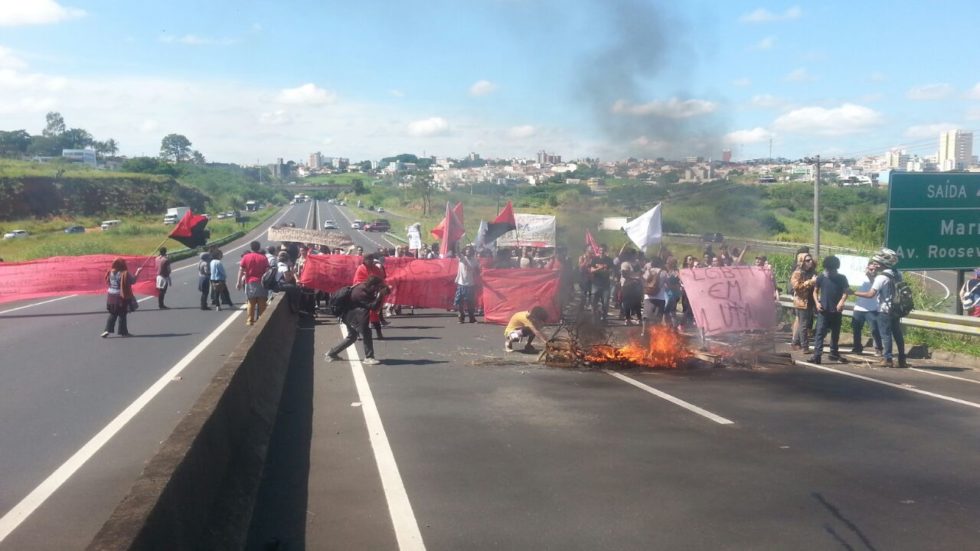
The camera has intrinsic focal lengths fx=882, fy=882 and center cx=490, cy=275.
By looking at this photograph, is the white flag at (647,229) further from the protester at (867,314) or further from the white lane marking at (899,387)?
the white lane marking at (899,387)

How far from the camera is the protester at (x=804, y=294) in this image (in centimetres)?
1505

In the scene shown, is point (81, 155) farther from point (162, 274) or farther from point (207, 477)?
point (207, 477)

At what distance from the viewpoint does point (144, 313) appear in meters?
22.0

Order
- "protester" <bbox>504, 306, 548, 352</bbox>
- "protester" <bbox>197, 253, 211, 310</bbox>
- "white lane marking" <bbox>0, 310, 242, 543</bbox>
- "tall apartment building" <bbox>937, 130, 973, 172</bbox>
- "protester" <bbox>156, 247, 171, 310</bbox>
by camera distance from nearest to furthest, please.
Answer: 1. "white lane marking" <bbox>0, 310, 242, 543</bbox>
2. "protester" <bbox>504, 306, 548, 352</bbox>
3. "protester" <bbox>197, 253, 211, 310</bbox>
4. "protester" <bbox>156, 247, 171, 310</bbox>
5. "tall apartment building" <bbox>937, 130, 973, 172</bbox>

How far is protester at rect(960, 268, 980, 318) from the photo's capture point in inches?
674

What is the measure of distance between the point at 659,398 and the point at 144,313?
15573mm

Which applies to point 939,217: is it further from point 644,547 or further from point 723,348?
point 644,547

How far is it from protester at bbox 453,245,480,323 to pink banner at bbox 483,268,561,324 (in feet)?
1.18

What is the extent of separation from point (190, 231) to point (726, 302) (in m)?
12.4

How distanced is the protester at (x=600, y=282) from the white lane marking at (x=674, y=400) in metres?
5.93

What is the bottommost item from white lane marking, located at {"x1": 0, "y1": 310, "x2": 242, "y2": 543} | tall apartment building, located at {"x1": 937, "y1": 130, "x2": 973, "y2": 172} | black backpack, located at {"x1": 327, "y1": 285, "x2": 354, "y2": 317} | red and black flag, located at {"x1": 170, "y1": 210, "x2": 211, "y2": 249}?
white lane marking, located at {"x1": 0, "y1": 310, "x2": 242, "y2": 543}

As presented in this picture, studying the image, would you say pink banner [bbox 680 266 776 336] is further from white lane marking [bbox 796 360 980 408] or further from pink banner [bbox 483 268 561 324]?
pink banner [bbox 483 268 561 324]

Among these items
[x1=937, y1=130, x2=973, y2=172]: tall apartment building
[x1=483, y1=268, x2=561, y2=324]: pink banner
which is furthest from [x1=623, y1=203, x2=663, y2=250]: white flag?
[x1=937, y1=130, x2=973, y2=172]: tall apartment building

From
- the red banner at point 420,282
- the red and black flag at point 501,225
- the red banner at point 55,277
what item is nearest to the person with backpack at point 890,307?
the red banner at point 420,282
